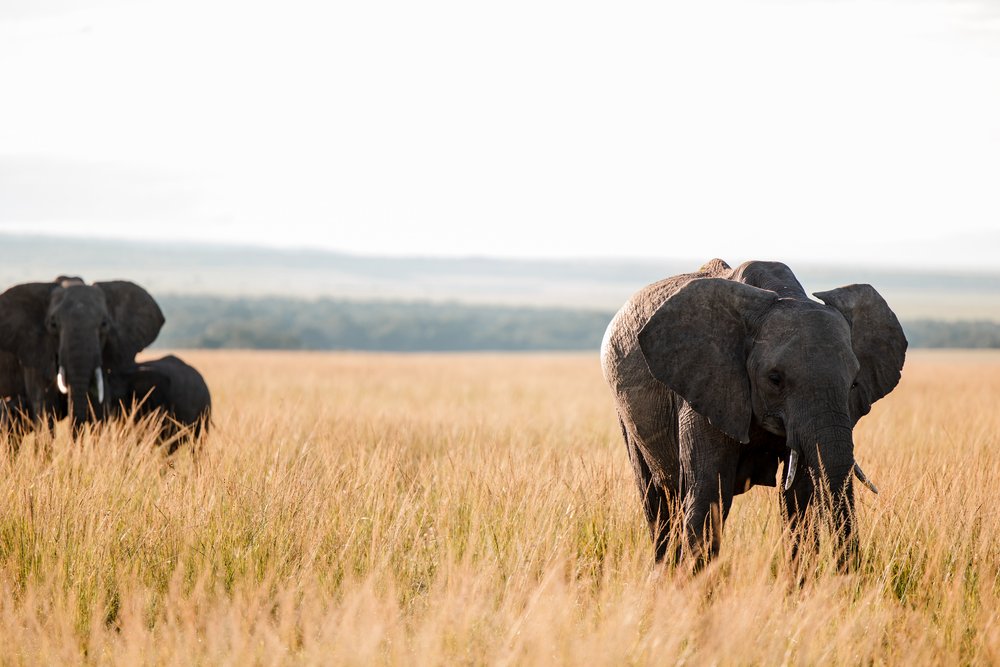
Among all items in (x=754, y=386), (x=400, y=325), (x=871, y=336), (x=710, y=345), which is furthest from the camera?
(x=400, y=325)

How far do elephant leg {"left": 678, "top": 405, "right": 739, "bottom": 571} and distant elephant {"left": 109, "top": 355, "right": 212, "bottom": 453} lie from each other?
5285 millimetres

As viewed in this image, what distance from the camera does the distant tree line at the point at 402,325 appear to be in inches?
4771

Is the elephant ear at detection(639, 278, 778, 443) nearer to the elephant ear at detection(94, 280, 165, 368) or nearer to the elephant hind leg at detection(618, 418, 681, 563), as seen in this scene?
the elephant hind leg at detection(618, 418, 681, 563)

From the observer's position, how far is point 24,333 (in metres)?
9.12

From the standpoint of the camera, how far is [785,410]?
4.75 metres

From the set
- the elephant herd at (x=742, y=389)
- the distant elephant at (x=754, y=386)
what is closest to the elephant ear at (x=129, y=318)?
the elephant herd at (x=742, y=389)

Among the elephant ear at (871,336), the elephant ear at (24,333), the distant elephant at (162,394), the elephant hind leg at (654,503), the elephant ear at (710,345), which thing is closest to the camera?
the elephant ear at (710,345)

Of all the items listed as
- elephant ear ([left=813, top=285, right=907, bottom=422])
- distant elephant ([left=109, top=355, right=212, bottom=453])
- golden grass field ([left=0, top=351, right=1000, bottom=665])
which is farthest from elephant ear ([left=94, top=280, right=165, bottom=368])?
elephant ear ([left=813, top=285, right=907, bottom=422])

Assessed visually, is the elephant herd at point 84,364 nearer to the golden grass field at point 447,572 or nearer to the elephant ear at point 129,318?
the elephant ear at point 129,318

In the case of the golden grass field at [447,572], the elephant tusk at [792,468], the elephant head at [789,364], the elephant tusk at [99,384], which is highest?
the elephant head at [789,364]

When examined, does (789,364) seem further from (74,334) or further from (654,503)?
(74,334)

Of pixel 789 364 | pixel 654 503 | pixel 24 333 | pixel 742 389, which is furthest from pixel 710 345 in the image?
pixel 24 333

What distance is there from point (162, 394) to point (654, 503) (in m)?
5.07

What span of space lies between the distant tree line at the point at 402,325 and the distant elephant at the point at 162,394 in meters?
93.2
